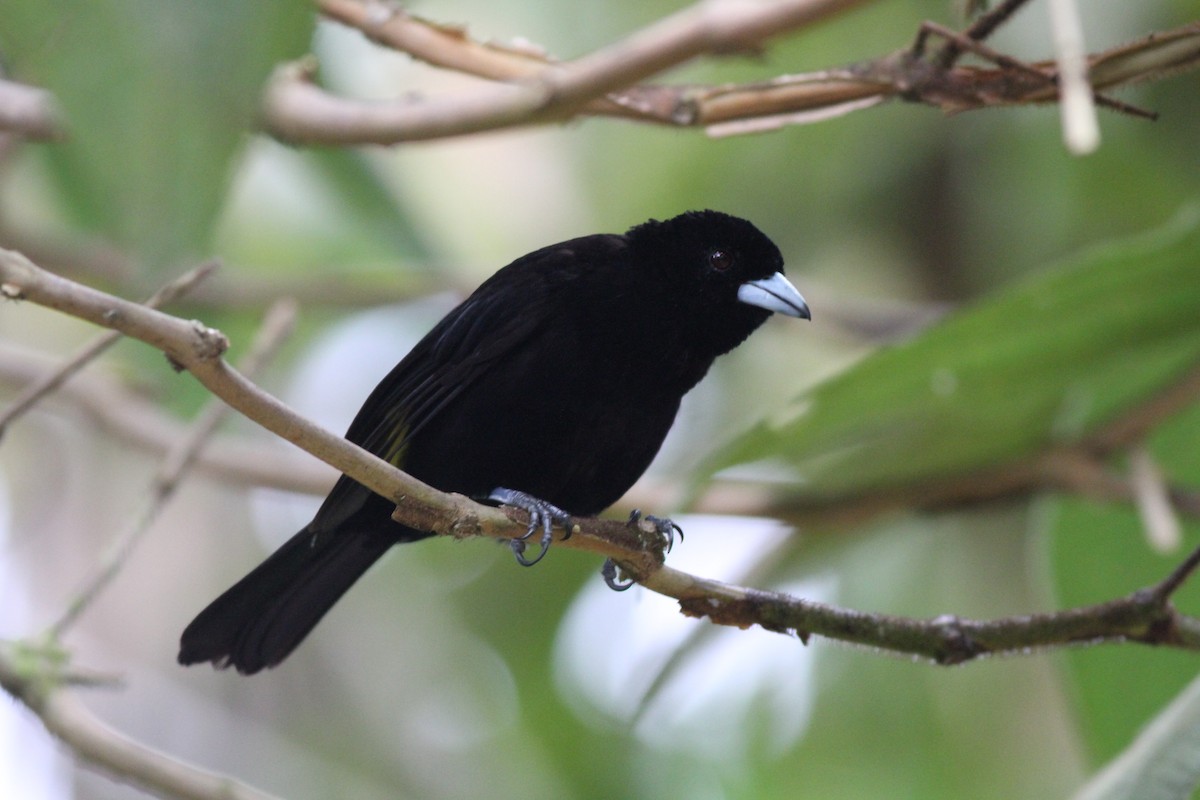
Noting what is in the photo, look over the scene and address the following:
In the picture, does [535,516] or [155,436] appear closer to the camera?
[535,516]

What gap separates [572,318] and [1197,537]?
7.61 ft

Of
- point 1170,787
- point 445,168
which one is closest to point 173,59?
point 1170,787

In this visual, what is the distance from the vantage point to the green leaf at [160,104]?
1175 millimetres

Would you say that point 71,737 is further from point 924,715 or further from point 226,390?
point 924,715

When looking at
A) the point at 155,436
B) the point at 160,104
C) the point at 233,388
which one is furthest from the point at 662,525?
the point at 155,436

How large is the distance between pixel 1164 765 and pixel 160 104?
194cm

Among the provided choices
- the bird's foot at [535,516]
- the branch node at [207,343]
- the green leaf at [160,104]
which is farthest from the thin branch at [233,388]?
the green leaf at [160,104]

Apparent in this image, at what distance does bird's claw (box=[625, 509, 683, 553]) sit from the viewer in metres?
2.59

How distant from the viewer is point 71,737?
2.81 meters

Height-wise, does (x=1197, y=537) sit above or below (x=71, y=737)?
below

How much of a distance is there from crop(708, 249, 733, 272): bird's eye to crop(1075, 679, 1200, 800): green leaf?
153cm

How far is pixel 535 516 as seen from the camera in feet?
9.13

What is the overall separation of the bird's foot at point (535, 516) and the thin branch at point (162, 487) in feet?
2.09

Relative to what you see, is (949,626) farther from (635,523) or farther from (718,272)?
(718,272)
